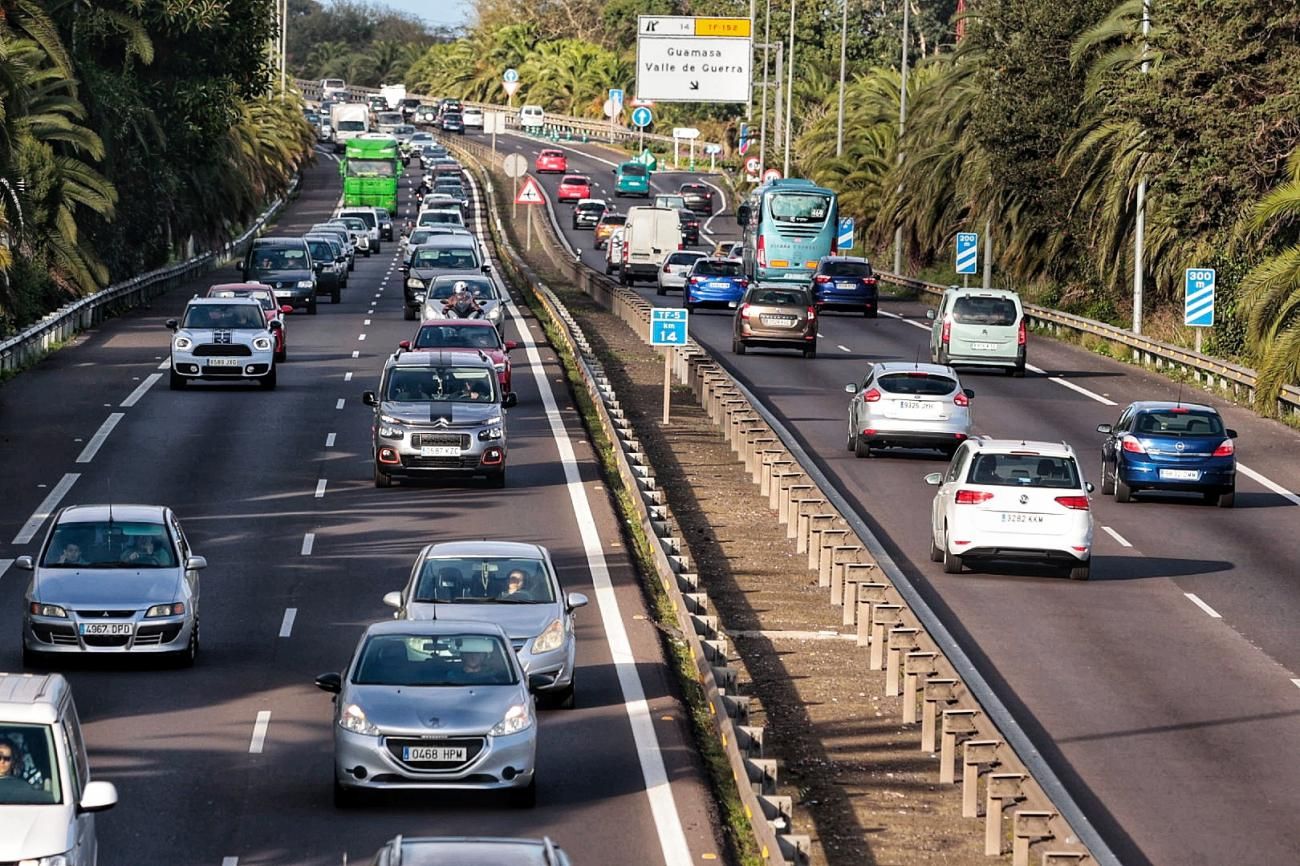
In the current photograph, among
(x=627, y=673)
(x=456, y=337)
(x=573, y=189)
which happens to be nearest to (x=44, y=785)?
(x=627, y=673)

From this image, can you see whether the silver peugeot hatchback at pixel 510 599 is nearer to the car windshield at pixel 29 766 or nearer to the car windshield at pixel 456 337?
the car windshield at pixel 29 766

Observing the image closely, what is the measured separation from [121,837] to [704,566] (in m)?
13.3

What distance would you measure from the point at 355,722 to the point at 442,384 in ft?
55.8

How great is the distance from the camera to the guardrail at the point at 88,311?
146ft

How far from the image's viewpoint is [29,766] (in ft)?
40.9

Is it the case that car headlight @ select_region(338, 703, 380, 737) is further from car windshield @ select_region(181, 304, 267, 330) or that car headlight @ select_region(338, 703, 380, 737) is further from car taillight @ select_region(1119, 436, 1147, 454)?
car windshield @ select_region(181, 304, 267, 330)

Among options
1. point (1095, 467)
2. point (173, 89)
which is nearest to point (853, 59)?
point (173, 89)

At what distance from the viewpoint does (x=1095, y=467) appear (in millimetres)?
36219

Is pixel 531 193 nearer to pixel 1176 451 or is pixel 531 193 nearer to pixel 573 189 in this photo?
pixel 573 189

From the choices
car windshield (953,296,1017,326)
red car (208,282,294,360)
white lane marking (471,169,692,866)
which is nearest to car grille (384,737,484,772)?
white lane marking (471,169,692,866)

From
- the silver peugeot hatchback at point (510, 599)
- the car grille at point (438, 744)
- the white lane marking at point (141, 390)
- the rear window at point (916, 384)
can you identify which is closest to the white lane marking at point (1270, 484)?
the rear window at point (916, 384)

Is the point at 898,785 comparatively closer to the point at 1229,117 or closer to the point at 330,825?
the point at 330,825

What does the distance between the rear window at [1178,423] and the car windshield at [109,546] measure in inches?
629

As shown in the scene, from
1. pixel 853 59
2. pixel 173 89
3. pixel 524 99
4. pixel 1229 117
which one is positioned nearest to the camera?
pixel 1229 117
